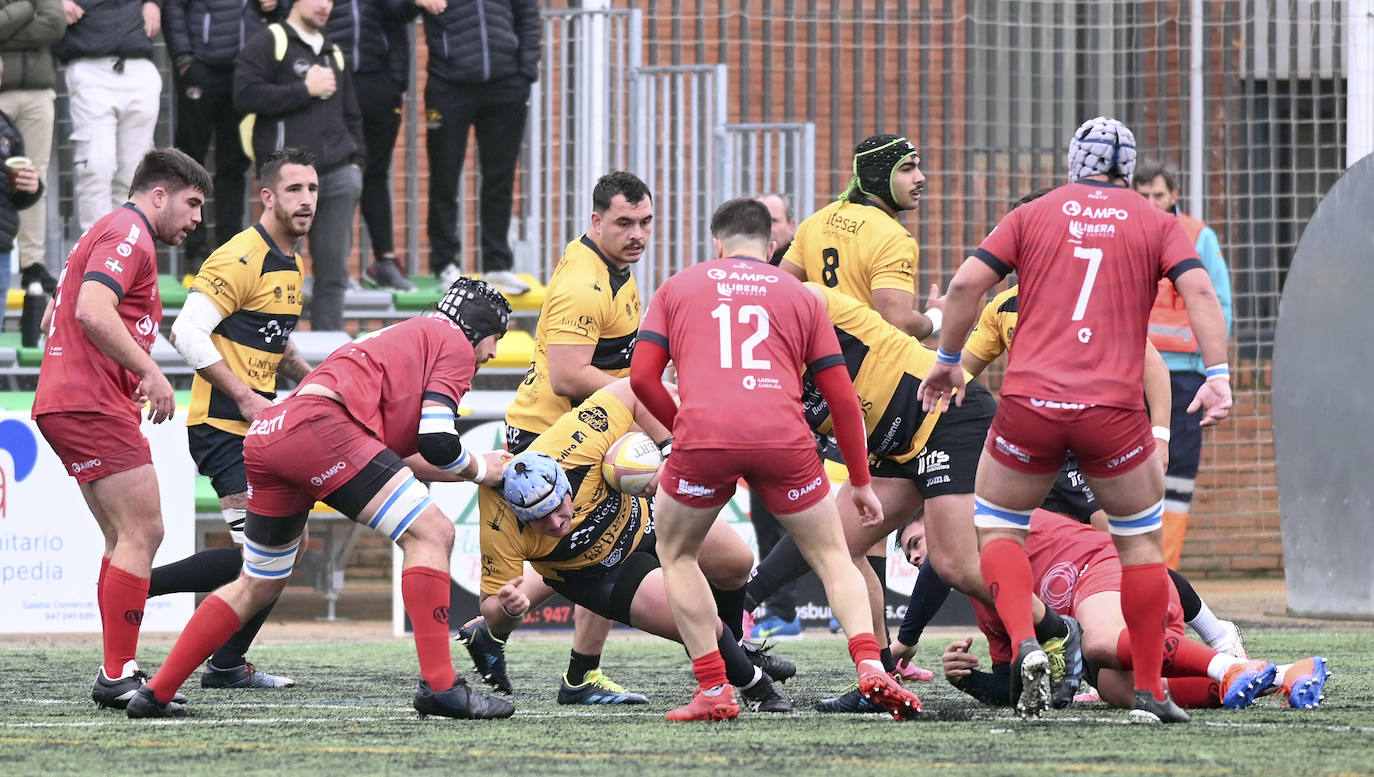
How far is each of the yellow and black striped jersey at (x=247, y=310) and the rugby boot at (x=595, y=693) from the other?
6.39ft

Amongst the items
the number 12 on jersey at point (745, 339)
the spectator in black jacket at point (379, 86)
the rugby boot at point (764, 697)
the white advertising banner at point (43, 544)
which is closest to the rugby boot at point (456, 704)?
the rugby boot at point (764, 697)

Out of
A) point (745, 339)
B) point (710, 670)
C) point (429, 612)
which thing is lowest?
point (710, 670)

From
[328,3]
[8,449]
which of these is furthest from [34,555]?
[328,3]

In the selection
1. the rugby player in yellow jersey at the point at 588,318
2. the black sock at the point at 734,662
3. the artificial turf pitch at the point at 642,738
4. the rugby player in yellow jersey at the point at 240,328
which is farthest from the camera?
the rugby player in yellow jersey at the point at 240,328

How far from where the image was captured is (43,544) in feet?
35.1

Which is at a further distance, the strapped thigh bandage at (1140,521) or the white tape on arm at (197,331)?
the white tape on arm at (197,331)

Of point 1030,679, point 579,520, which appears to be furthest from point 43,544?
point 1030,679

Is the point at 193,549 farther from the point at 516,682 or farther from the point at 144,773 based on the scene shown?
the point at 144,773

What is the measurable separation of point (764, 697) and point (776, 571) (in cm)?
119

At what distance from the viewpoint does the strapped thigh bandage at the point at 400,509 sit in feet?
20.5

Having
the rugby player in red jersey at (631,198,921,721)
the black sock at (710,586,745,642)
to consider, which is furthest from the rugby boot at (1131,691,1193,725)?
the black sock at (710,586,745,642)

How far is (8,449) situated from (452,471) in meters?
5.18

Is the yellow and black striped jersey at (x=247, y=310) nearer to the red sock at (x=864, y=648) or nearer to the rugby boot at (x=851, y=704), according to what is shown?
the rugby boot at (x=851, y=704)

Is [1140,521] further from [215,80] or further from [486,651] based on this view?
[215,80]
